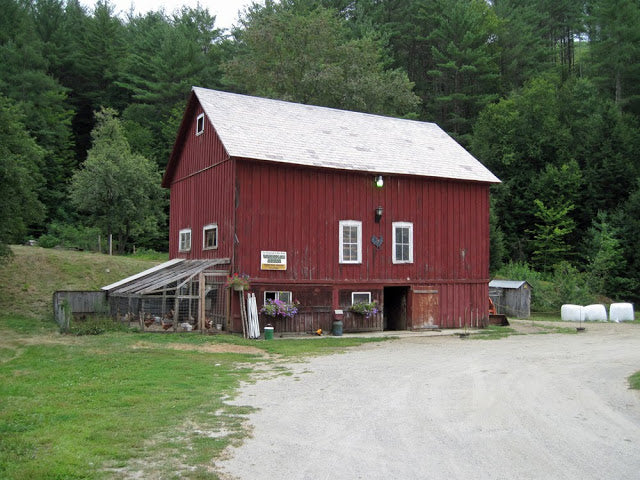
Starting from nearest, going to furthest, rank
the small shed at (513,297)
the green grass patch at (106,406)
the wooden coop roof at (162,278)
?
the green grass patch at (106,406)
the wooden coop roof at (162,278)
the small shed at (513,297)

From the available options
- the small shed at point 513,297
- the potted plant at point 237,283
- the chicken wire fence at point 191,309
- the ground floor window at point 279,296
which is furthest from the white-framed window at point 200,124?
the small shed at point 513,297

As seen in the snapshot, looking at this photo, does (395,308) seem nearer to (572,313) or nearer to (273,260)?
(273,260)

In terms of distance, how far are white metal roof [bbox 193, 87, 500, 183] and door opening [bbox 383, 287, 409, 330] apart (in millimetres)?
→ 4672

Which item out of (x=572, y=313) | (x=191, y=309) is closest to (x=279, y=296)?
(x=191, y=309)

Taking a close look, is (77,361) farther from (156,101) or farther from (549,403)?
(156,101)

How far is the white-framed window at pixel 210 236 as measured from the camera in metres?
21.9

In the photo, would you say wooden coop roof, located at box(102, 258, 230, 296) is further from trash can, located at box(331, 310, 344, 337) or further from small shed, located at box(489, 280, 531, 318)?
small shed, located at box(489, 280, 531, 318)

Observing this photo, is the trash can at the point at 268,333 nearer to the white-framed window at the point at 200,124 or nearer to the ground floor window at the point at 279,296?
the ground floor window at the point at 279,296

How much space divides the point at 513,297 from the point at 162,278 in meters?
18.9

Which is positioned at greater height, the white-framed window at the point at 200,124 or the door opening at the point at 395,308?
the white-framed window at the point at 200,124

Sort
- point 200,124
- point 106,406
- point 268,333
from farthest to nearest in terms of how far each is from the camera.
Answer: point 200,124
point 268,333
point 106,406

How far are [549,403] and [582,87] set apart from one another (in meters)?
43.1

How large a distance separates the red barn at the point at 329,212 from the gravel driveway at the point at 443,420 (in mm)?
6335

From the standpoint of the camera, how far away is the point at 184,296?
1881 centimetres
